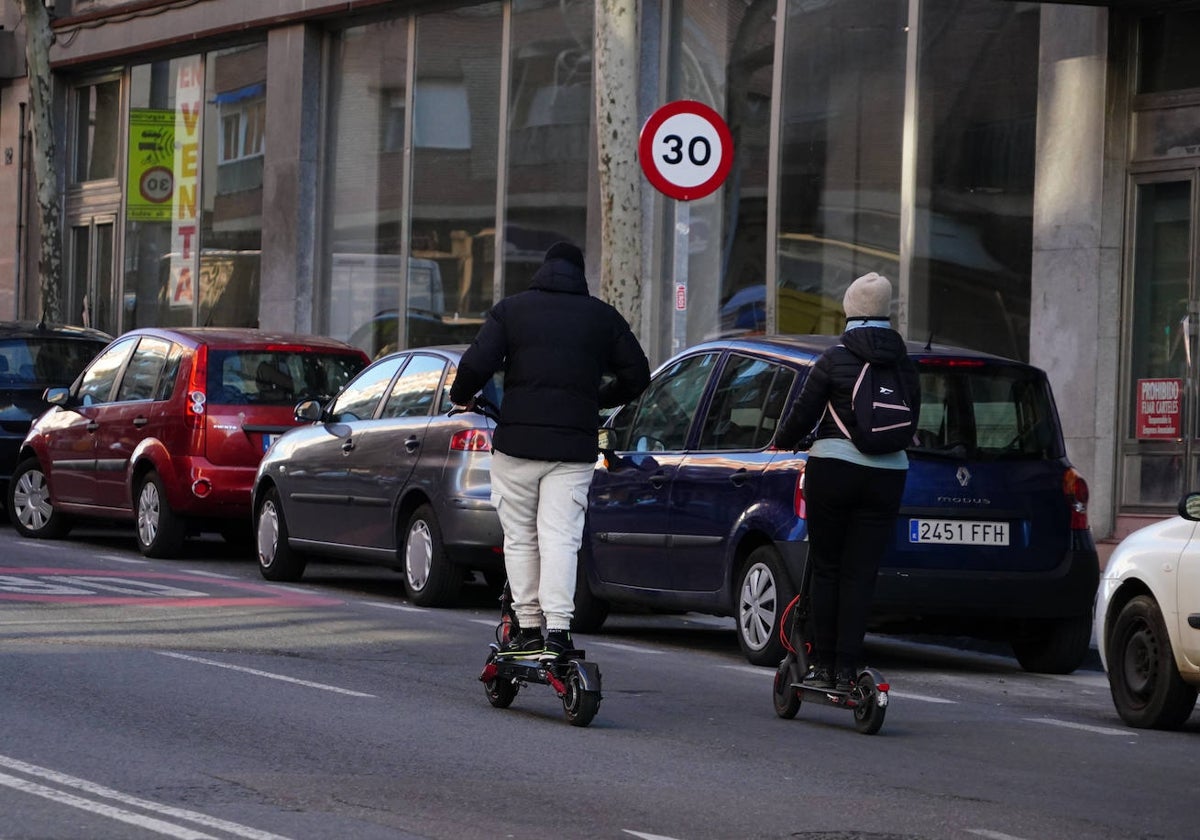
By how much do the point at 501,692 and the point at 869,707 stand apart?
4.80 feet

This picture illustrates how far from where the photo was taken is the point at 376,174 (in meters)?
27.6

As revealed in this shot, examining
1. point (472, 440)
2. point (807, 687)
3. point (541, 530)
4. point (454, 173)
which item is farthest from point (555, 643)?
point (454, 173)

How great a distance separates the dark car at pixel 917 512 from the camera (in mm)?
11008

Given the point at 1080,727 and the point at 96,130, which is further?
the point at 96,130

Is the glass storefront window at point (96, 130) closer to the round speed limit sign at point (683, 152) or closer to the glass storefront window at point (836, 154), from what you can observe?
the glass storefront window at point (836, 154)

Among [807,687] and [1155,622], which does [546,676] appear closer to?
[807,687]

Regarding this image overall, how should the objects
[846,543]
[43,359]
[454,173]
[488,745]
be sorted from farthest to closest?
[454,173] < [43,359] < [846,543] < [488,745]

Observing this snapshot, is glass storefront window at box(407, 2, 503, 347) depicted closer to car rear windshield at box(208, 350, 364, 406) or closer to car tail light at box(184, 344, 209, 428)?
car rear windshield at box(208, 350, 364, 406)

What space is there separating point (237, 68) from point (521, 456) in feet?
74.3

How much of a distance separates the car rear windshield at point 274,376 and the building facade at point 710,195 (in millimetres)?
2403

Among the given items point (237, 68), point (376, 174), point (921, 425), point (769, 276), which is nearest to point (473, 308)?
point (376, 174)

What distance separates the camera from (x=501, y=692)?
911 cm

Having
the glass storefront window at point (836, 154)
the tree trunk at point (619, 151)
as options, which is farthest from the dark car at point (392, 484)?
the glass storefront window at point (836, 154)

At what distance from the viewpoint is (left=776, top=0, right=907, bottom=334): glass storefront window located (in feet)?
65.5
